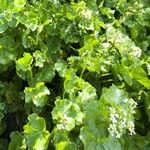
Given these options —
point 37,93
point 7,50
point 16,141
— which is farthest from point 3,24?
point 16,141

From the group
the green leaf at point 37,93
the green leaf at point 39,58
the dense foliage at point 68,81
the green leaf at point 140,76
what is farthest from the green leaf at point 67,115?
the green leaf at point 140,76

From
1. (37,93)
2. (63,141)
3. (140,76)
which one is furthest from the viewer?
(140,76)

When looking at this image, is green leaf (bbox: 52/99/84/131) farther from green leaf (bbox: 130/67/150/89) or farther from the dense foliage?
green leaf (bbox: 130/67/150/89)

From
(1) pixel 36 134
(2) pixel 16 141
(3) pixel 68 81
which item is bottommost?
(2) pixel 16 141

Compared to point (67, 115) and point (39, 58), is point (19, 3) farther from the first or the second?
point (67, 115)

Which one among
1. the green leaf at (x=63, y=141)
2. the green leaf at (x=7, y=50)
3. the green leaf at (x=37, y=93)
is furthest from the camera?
the green leaf at (x=7, y=50)

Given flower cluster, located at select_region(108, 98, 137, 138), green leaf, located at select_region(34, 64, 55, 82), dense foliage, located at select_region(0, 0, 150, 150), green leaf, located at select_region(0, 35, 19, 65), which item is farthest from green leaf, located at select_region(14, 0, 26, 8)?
flower cluster, located at select_region(108, 98, 137, 138)

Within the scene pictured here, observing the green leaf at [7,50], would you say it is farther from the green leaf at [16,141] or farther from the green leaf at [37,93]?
the green leaf at [16,141]

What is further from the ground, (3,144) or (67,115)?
(67,115)
